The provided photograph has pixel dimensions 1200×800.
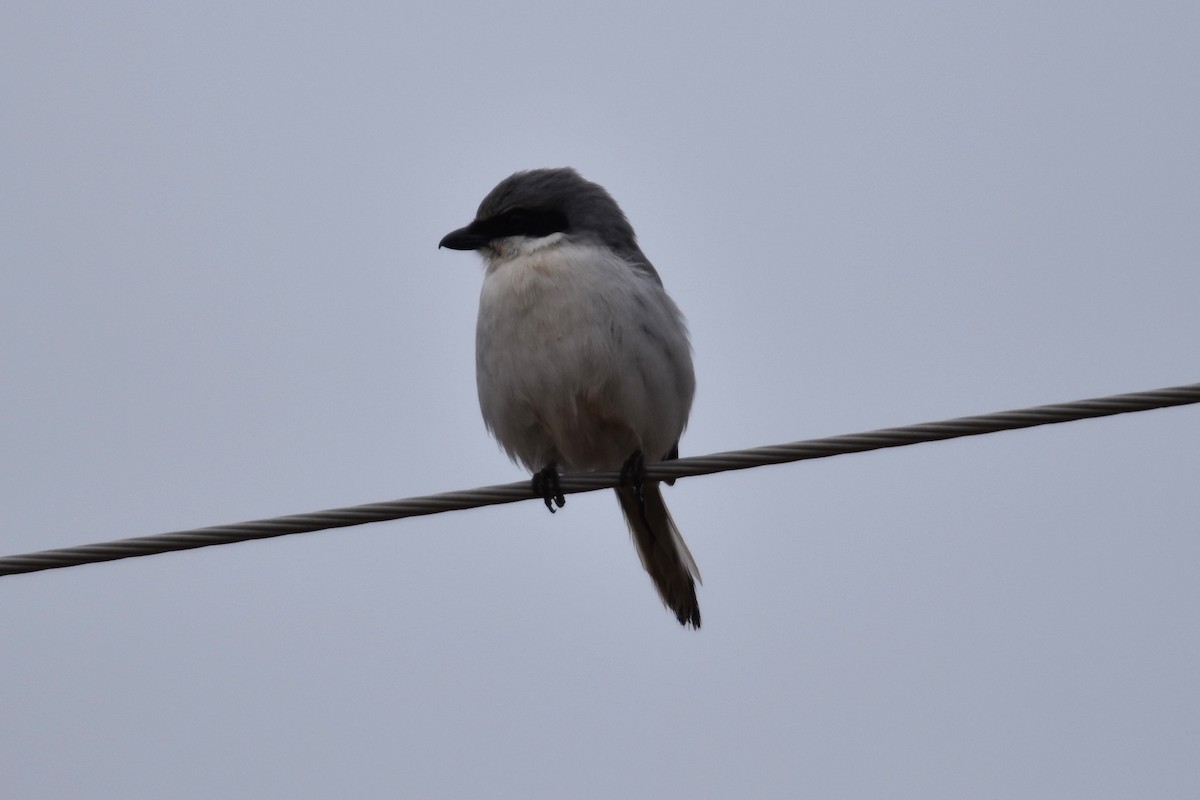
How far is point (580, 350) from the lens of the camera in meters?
6.71

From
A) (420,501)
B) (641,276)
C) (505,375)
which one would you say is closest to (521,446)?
(505,375)

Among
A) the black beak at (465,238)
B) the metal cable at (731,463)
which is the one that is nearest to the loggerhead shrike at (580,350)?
the black beak at (465,238)

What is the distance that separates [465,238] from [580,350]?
111 centimetres

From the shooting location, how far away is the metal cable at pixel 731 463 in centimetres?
481

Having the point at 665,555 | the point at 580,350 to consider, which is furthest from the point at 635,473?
the point at 665,555

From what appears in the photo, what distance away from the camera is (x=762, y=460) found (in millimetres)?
5184

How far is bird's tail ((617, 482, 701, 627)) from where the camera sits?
754 cm

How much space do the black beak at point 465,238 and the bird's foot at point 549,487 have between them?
3.94 ft

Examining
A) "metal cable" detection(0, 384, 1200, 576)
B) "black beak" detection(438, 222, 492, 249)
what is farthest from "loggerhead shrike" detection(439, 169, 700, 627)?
"metal cable" detection(0, 384, 1200, 576)

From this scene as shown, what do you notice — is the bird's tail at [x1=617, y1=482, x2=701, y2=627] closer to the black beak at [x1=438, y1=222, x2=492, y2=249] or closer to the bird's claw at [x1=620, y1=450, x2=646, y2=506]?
the bird's claw at [x1=620, y1=450, x2=646, y2=506]

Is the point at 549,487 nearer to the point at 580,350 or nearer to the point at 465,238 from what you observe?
the point at 580,350

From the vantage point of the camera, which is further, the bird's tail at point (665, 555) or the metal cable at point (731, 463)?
the bird's tail at point (665, 555)

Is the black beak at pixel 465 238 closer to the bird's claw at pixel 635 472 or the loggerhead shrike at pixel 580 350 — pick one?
the loggerhead shrike at pixel 580 350

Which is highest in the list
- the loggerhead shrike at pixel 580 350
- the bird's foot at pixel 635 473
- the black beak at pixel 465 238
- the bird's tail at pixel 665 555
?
the black beak at pixel 465 238
